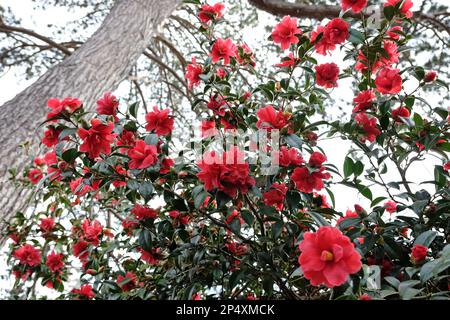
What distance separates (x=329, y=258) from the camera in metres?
0.58

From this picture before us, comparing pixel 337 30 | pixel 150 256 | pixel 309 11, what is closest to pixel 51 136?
pixel 150 256

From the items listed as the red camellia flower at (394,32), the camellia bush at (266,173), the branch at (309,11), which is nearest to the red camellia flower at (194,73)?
the camellia bush at (266,173)

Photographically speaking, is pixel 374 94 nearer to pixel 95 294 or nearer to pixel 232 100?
pixel 232 100

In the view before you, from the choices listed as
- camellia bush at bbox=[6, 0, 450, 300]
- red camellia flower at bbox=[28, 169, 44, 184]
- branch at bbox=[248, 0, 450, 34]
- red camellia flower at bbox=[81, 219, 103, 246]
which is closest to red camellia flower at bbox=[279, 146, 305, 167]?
camellia bush at bbox=[6, 0, 450, 300]

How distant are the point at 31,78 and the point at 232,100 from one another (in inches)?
117

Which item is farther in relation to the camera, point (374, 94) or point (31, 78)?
Result: point (31, 78)

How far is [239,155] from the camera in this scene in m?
0.81

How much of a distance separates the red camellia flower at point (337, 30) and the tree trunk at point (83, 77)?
131 cm

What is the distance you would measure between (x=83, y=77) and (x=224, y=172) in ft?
4.83

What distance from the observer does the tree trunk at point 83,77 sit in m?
1.62

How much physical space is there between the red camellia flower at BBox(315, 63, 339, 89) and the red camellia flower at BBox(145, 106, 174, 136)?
0.46 metres

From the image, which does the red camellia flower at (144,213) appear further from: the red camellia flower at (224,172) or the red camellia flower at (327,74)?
the red camellia flower at (327,74)
